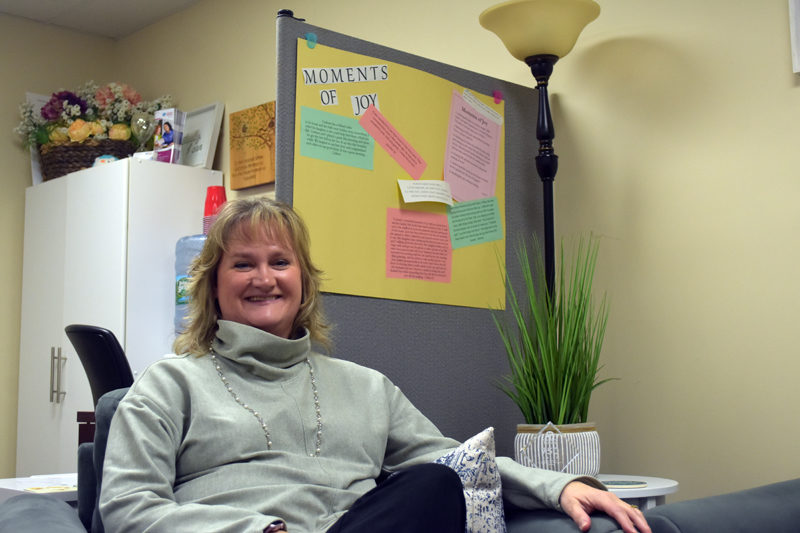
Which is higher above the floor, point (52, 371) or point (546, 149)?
point (546, 149)

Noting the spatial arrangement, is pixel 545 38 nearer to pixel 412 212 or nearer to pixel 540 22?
pixel 540 22

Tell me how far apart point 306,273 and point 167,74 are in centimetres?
257

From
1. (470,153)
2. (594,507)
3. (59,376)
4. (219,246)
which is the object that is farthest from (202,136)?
(594,507)

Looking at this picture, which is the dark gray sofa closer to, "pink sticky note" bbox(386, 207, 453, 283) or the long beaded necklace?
the long beaded necklace

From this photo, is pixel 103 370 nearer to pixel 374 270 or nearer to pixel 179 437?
pixel 374 270

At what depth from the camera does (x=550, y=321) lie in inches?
77.7

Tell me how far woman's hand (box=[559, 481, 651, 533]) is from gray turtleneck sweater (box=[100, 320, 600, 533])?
0.07 ft

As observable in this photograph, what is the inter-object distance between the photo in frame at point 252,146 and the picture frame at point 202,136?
8 cm

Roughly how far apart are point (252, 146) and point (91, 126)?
779mm

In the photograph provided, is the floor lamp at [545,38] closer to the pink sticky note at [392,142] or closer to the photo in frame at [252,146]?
the pink sticky note at [392,142]

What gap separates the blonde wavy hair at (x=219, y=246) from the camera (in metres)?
1.62

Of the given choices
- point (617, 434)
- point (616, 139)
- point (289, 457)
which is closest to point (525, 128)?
point (616, 139)

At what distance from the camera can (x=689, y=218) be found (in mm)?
2152

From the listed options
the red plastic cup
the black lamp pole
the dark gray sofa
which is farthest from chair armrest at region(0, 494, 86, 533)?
the red plastic cup
